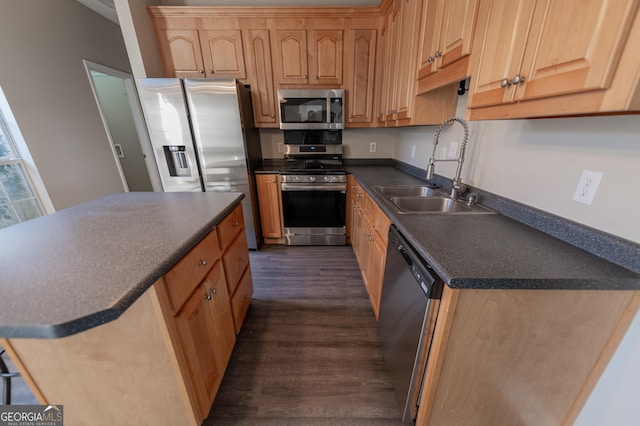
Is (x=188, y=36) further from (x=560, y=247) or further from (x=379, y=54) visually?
(x=560, y=247)

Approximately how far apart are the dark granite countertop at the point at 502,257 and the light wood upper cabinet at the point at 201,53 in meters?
2.52

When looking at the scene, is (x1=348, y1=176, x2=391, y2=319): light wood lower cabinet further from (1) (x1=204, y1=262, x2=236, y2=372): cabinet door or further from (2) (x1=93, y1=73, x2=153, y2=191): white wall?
(2) (x1=93, y1=73, x2=153, y2=191): white wall

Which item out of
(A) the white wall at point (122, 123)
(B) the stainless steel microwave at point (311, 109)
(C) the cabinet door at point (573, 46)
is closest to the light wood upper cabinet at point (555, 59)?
(C) the cabinet door at point (573, 46)

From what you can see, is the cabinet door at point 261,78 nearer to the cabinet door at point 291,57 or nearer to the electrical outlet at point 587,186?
the cabinet door at point 291,57

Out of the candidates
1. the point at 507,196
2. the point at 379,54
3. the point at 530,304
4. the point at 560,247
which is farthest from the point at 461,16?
the point at 379,54

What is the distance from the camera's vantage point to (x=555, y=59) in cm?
64

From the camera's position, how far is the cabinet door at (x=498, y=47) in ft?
2.41

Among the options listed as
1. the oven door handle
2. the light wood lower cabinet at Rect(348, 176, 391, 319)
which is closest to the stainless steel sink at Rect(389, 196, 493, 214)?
the light wood lower cabinet at Rect(348, 176, 391, 319)

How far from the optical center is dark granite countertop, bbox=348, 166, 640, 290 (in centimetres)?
68

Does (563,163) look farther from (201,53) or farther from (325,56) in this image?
(201,53)

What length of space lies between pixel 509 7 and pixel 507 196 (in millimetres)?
822

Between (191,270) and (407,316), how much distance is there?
0.94 meters

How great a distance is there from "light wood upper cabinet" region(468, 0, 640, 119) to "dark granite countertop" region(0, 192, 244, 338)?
1.29m

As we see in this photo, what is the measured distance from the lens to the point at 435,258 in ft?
2.56
